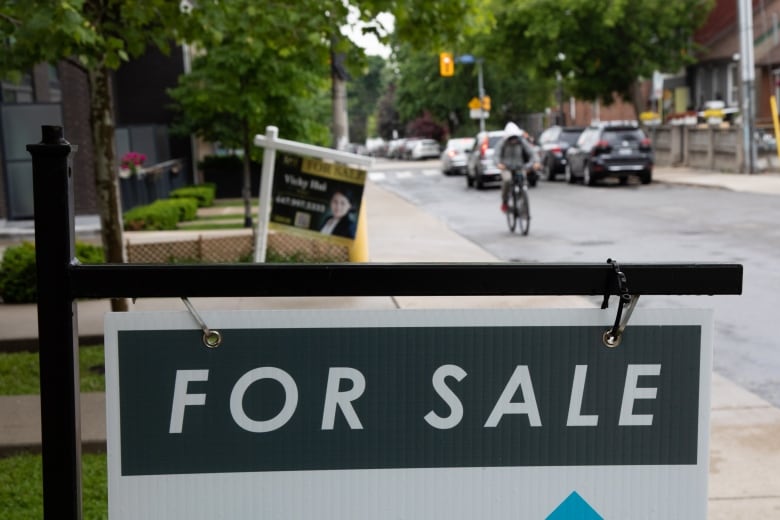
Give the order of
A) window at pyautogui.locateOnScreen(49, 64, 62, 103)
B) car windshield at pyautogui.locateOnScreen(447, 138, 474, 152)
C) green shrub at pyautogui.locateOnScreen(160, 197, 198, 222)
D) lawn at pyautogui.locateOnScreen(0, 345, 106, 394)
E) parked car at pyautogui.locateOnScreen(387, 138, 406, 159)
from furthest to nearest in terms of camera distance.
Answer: parked car at pyautogui.locateOnScreen(387, 138, 406, 159) → car windshield at pyautogui.locateOnScreen(447, 138, 474, 152) → window at pyautogui.locateOnScreen(49, 64, 62, 103) → green shrub at pyautogui.locateOnScreen(160, 197, 198, 222) → lawn at pyautogui.locateOnScreen(0, 345, 106, 394)

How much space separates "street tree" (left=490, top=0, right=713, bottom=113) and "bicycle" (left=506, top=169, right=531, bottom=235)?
63.4 ft

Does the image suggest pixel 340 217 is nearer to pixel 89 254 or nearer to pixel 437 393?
pixel 89 254

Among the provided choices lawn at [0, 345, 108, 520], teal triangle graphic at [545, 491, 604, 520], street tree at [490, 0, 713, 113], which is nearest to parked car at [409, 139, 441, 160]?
street tree at [490, 0, 713, 113]

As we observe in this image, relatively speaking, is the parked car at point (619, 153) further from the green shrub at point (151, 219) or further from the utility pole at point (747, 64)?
the green shrub at point (151, 219)

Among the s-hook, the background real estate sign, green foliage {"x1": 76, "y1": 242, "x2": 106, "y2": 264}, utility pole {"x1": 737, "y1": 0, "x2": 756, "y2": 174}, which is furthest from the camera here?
utility pole {"x1": 737, "y1": 0, "x2": 756, "y2": 174}

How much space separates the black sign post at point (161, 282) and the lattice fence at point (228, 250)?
33.5ft

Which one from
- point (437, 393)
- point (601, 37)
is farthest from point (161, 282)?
point (601, 37)

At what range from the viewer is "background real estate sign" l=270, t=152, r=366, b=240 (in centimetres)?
1145

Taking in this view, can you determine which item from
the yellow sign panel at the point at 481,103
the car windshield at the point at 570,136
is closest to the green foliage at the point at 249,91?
the car windshield at the point at 570,136

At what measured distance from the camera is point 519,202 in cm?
1862

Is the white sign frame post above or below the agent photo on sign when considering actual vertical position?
above

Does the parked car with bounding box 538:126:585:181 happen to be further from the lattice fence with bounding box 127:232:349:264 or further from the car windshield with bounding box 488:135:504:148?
the lattice fence with bounding box 127:232:349:264

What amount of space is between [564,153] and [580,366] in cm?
3463

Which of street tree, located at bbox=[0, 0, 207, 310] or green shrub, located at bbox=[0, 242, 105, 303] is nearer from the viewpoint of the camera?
street tree, located at bbox=[0, 0, 207, 310]
